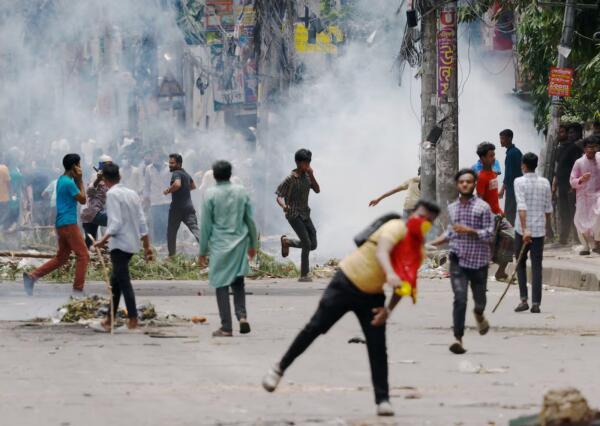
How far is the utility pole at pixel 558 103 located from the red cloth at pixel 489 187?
24.9ft

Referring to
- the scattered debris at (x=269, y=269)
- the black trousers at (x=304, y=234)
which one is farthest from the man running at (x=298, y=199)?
the scattered debris at (x=269, y=269)

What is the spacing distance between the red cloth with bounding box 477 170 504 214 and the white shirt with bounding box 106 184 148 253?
3.68 metres

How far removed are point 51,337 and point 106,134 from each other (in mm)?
27100

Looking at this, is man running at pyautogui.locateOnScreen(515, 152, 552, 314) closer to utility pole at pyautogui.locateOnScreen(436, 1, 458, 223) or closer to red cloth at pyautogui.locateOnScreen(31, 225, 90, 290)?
red cloth at pyautogui.locateOnScreen(31, 225, 90, 290)

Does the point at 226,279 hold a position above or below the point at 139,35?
below

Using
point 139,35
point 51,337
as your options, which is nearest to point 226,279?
point 51,337

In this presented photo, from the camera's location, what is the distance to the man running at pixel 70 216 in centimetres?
1546

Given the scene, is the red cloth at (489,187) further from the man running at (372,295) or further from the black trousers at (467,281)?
the man running at (372,295)

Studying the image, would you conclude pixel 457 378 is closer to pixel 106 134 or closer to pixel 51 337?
pixel 51 337

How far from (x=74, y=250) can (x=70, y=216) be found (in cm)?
37

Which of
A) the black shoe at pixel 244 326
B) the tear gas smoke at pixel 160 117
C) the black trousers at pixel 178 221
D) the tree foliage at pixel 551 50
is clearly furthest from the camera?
the tear gas smoke at pixel 160 117

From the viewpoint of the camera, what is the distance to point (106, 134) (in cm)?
3884

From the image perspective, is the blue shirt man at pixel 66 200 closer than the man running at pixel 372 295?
No

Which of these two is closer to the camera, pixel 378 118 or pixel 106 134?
pixel 106 134
